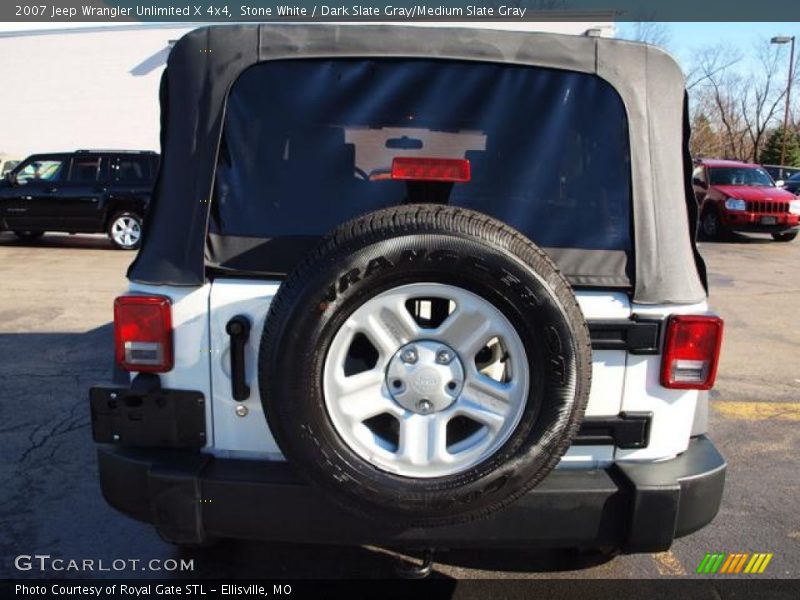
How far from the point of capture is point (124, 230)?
12820 mm

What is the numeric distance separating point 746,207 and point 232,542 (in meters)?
14.6

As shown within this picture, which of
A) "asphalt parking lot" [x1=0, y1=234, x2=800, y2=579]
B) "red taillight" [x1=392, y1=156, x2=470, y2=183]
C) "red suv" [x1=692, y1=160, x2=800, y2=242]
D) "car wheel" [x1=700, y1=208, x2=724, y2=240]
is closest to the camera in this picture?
"red taillight" [x1=392, y1=156, x2=470, y2=183]

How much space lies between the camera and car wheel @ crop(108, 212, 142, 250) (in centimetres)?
1280

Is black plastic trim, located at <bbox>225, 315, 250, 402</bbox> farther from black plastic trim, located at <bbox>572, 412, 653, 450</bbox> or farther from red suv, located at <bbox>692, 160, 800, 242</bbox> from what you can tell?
red suv, located at <bbox>692, 160, 800, 242</bbox>

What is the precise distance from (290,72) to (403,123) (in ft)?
1.36

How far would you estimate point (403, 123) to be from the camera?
2432mm

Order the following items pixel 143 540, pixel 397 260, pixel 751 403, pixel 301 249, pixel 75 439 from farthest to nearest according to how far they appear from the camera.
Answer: pixel 751 403, pixel 75 439, pixel 143 540, pixel 301 249, pixel 397 260

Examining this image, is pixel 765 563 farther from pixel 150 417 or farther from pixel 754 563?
pixel 150 417

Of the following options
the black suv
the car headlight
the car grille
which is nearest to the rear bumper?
the black suv

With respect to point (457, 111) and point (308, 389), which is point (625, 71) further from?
point (308, 389)

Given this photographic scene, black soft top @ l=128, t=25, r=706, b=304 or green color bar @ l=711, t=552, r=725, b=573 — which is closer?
black soft top @ l=128, t=25, r=706, b=304

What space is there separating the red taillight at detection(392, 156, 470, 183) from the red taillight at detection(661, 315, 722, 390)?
86 cm

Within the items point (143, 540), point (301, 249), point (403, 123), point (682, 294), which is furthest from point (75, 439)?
point (682, 294)

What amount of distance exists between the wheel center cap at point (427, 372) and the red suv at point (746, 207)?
1463cm
